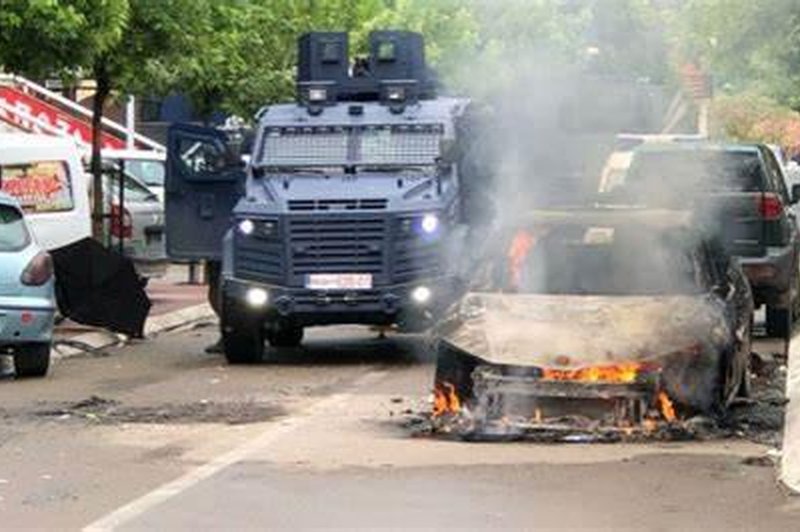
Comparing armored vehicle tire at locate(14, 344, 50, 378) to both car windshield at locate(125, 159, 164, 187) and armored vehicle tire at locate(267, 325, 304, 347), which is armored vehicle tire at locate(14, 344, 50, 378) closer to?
armored vehicle tire at locate(267, 325, 304, 347)

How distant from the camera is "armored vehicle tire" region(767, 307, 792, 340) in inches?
690

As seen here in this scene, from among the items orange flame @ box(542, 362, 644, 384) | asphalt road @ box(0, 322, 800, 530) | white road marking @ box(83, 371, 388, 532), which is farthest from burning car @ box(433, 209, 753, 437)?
white road marking @ box(83, 371, 388, 532)

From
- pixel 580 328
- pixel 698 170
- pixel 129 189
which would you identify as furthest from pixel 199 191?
pixel 129 189

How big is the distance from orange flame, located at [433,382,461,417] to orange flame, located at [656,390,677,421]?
1.24 m

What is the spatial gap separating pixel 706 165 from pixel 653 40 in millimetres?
1365

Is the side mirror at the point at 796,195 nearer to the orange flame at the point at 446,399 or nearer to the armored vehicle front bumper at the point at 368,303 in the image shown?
the armored vehicle front bumper at the point at 368,303

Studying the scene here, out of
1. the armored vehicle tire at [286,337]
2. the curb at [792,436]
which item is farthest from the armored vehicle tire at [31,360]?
the curb at [792,436]

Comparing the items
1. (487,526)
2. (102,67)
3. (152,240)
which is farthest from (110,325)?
(487,526)

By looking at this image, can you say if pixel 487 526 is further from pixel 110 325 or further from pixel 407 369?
pixel 110 325

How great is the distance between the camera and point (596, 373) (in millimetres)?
10555

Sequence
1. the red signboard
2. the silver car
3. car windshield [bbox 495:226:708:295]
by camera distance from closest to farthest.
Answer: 1. car windshield [bbox 495:226:708:295]
2. the silver car
3. the red signboard

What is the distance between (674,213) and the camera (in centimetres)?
1235

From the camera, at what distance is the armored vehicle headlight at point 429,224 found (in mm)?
15844

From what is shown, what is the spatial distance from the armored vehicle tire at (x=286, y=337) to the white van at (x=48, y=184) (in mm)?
2734
